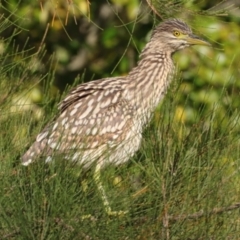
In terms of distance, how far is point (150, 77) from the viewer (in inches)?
203

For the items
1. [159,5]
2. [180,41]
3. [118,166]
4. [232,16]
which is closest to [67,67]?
[232,16]

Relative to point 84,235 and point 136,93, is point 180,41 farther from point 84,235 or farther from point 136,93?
point 84,235

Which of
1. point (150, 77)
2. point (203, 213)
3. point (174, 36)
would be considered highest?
point (203, 213)

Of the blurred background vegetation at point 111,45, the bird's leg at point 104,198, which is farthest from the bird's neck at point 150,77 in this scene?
the bird's leg at point 104,198

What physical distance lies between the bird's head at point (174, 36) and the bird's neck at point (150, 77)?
0.06 meters

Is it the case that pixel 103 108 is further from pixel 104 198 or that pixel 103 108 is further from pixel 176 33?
pixel 104 198

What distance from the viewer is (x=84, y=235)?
2.91 m

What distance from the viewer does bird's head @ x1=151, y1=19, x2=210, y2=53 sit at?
16.6 feet

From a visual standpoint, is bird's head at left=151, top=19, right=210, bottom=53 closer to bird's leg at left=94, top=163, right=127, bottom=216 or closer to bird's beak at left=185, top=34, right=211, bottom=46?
bird's beak at left=185, top=34, right=211, bottom=46

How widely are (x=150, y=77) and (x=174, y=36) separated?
0.73 ft

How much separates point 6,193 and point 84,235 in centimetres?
24

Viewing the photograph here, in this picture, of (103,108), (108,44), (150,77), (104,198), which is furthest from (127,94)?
(104,198)

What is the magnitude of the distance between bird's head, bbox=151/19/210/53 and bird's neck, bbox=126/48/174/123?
0.06 meters

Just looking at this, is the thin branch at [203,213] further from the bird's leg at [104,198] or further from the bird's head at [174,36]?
the bird's head at [174,36]
